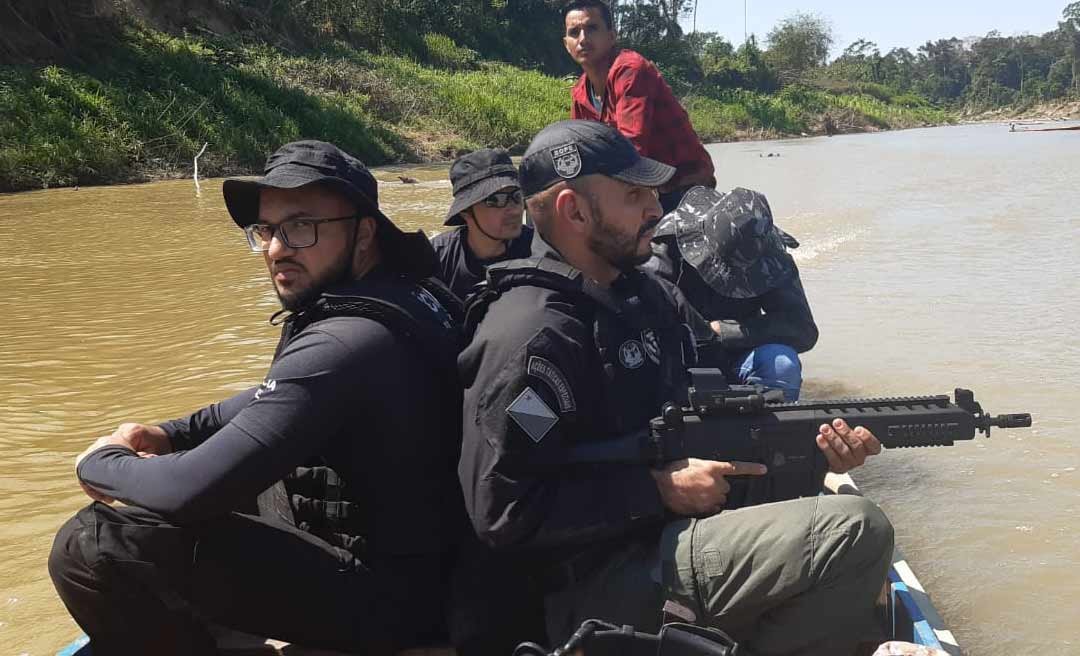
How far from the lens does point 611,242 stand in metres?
2.10

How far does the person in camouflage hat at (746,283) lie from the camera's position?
11.6ft

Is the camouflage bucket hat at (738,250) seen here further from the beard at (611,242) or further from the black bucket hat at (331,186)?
the black bucket hat at (331,186)

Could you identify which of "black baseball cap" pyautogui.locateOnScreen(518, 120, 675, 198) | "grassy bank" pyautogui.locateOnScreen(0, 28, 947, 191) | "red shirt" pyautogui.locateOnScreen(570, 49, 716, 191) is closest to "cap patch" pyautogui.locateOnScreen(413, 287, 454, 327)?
"black baseball cap" pyautogui.locateOnScreen(518, 120, 675, 198)

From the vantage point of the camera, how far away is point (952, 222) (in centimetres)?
1278

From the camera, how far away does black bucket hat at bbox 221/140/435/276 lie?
200 centimetres

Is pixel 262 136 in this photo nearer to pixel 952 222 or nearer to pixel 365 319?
pixel 952 222

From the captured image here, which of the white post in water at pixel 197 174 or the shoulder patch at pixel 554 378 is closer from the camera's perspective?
the shoulder patch at pixel 554 378

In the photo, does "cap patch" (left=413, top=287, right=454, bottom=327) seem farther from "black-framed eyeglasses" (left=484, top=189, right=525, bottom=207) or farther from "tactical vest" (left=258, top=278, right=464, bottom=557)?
"black-framed eyeglasses" (left=484, top=189, right=525, bottom=207)

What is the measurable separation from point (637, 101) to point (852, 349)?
3.42 m

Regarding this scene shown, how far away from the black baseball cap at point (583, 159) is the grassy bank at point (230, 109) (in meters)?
15.7

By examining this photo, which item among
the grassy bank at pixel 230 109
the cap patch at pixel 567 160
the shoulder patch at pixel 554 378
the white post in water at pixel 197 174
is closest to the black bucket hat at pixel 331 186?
the cap patch at pixel 567 160

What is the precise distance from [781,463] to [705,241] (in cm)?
169

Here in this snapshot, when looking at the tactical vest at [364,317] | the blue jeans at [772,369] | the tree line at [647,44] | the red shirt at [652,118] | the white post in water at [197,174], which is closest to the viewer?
the tactical vest at [364,317]

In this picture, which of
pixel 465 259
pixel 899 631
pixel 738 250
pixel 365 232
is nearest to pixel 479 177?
pixel 465 259
